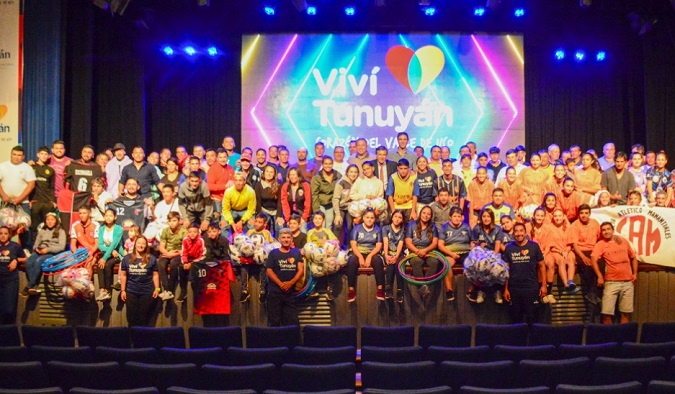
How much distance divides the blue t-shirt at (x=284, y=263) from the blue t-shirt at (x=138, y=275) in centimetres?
148

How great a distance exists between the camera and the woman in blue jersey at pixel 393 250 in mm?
8461

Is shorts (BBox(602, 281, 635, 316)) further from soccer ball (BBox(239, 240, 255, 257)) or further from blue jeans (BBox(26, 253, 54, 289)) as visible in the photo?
blue jeans (BBox(26, 253, 54, 289))

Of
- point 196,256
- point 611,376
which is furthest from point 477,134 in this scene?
point 611,376

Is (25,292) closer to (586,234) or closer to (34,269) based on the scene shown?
(34,269)

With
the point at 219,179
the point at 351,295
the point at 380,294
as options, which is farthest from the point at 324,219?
the point at 219,179

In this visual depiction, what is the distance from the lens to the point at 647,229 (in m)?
8.97

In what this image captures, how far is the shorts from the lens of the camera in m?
8.45

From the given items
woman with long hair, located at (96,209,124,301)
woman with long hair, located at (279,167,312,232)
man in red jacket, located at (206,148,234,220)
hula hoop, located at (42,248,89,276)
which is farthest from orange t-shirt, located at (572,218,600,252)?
hula hoop, located at (42,248,89,276)

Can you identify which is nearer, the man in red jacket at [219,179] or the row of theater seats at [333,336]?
the row of theater seats at [333,336]

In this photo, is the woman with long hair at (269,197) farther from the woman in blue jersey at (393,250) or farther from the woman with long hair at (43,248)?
the woman with long hair at (43,248)

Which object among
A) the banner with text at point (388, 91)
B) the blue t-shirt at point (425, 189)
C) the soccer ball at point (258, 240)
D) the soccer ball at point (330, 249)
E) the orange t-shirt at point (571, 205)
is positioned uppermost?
the banner with text at point (388, 91)

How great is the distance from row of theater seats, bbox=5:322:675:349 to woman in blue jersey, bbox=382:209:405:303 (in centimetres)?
163

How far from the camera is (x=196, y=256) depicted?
830cm

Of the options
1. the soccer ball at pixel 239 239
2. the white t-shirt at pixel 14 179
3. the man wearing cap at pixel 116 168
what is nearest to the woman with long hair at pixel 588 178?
the soccer ball at pixel 239 239
